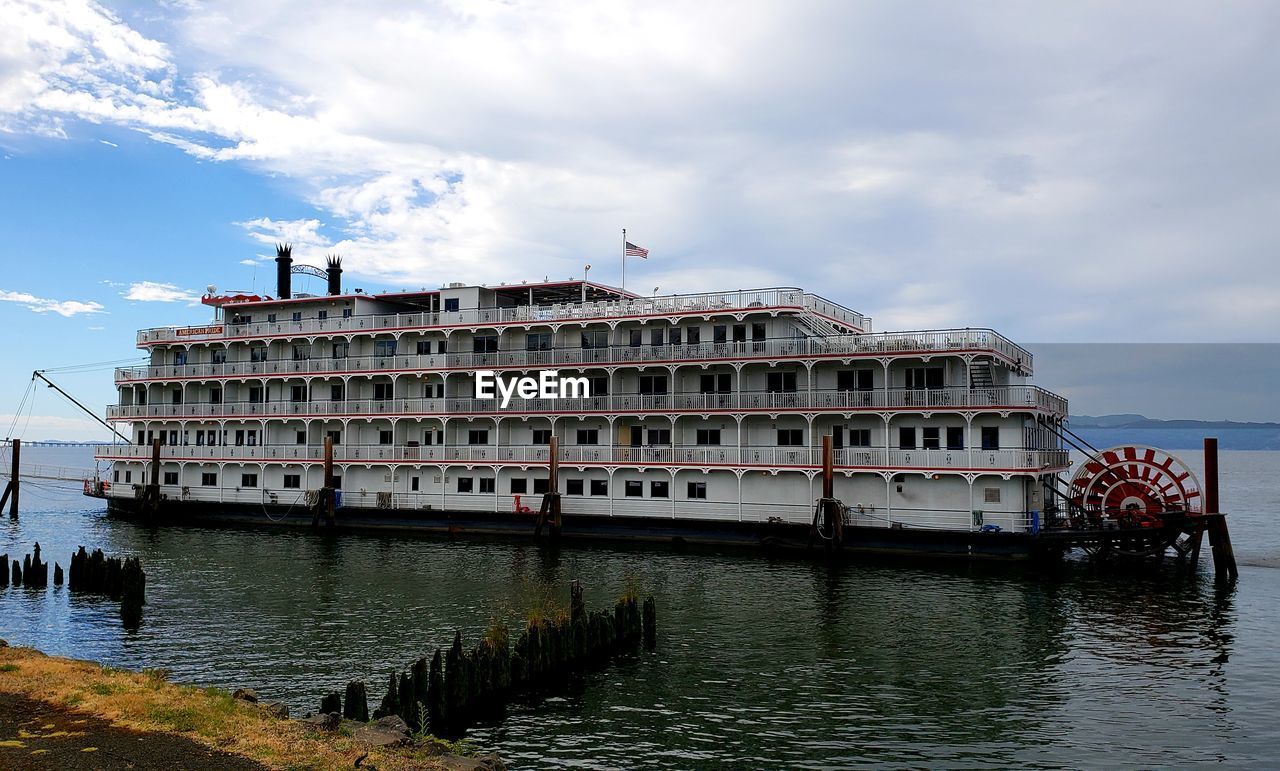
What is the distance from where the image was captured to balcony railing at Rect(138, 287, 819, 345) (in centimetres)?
4816

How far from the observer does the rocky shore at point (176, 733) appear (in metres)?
14.8

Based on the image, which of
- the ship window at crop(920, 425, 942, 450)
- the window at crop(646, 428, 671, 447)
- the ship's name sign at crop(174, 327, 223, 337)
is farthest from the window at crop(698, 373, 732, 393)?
the ship's name sign at crop(174, 327, 223, 337)

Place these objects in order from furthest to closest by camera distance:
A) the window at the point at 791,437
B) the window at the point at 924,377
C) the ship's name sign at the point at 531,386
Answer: the ship's name sign at the point at 531,386
the window at the point at 791,437
the window at the point at 924,377

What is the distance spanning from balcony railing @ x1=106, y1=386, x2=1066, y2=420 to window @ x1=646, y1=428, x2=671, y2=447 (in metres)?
1.91

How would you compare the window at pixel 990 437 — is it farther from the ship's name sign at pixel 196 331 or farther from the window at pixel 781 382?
the ship's name sign at pixel 196 331

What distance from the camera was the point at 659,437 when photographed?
169 feet

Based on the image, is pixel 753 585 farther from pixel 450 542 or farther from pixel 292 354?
pixel 292 354

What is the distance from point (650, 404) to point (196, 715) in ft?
115

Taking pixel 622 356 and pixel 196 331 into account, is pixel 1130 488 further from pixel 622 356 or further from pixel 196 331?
pixel 196 331

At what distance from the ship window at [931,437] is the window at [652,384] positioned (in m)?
14.2

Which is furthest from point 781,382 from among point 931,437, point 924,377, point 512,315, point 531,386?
point 512,315

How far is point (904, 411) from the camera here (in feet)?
146

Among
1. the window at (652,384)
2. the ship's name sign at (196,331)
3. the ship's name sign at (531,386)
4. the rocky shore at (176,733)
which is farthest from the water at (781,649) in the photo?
the ship's name sign at (196,331)

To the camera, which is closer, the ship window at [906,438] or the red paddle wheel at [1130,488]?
the red paddle wheel at [1130,488]
